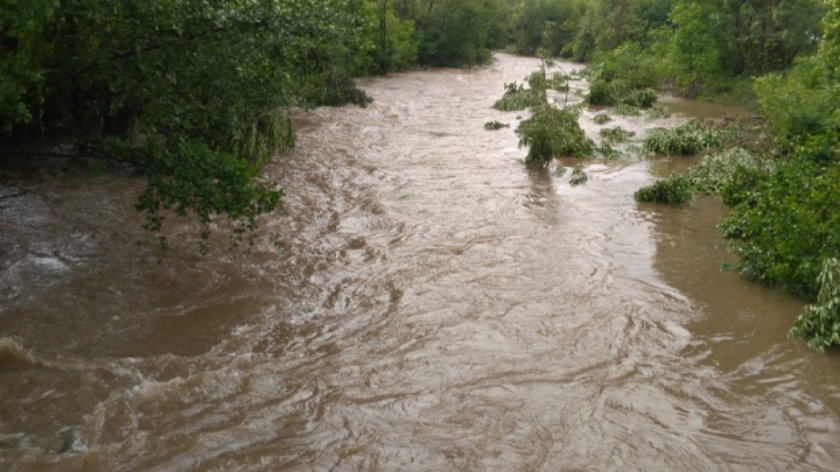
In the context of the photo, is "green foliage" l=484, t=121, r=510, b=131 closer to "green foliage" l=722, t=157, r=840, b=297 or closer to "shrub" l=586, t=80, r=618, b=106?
"shrub" l=586, t=80, r=618, b=106

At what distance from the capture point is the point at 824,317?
739cm

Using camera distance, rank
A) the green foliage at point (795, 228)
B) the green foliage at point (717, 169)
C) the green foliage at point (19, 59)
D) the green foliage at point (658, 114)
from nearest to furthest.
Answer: the green foliage at point (19, 59) < the green foliage at point (795, 228) < the green foliage at point (717, 169) < the green foliage at point (658, 114)

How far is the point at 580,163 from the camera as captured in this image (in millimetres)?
17344

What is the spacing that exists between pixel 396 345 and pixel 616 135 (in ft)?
47.8

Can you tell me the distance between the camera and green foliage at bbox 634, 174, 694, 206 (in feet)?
43.4

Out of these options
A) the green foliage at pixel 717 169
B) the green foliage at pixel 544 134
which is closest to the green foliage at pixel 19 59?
the green foliage at pixel 544 134

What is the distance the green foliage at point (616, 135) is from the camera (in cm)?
1986

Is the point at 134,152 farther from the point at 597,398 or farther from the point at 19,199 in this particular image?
the point at 597,398

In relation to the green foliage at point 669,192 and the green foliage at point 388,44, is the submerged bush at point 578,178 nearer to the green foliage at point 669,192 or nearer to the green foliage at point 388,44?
the green foliage at point 669,192

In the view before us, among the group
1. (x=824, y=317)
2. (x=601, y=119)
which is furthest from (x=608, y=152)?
(x=824, y=317)

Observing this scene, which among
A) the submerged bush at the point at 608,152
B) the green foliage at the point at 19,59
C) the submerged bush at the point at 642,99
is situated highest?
the green foliage at the point at 19,59

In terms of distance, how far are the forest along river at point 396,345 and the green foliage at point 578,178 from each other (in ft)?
6.67

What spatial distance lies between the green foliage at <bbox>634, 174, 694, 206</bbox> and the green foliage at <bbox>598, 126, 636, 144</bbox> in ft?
20.2

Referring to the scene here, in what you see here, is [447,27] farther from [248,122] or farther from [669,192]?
[248,122]
